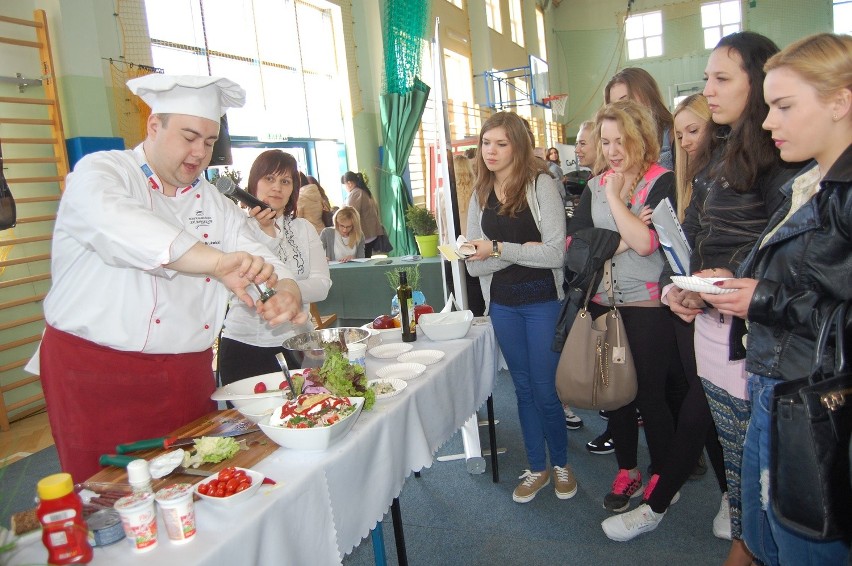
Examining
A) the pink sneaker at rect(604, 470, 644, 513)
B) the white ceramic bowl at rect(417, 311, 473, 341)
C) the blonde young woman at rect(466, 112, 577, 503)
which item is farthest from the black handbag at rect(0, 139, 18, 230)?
the pink sneaker at rect(604, 470, 644, 513)

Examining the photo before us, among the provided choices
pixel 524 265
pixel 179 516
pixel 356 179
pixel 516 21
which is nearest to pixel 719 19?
pixel 516 21

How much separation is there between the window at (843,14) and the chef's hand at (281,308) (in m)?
17.4

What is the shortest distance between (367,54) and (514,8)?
7.99m

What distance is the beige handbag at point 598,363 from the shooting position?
2189mm

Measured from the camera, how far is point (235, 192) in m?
2.29

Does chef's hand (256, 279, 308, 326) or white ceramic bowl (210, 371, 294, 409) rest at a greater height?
chef's hand (256, 279, 308, 326)

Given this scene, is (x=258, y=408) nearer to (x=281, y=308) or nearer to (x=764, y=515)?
(x=281, y=308)

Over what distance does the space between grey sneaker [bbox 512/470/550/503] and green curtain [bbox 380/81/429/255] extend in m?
5.04

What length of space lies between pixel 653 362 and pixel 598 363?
0.21 meters

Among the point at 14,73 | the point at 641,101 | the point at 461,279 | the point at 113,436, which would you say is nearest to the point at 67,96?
the point at 14,73

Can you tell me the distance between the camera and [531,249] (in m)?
2.38

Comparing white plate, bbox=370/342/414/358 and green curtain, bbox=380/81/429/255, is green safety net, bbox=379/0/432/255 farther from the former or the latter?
white plate, bbox=370/342/414/358

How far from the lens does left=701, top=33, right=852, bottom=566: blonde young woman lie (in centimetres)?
122

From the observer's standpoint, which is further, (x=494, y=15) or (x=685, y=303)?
(x=494, y=15)
